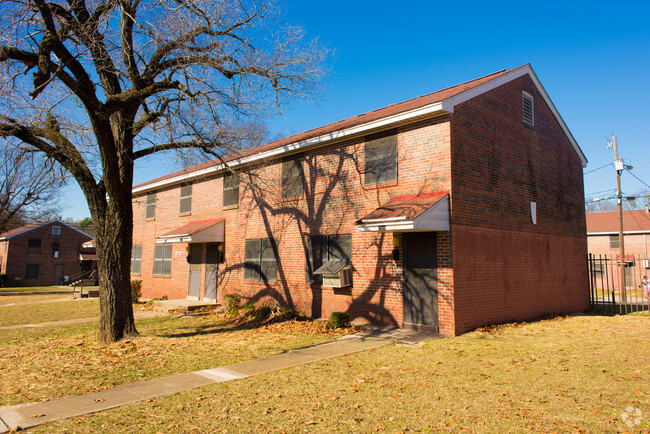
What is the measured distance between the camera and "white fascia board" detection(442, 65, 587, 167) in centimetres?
1008

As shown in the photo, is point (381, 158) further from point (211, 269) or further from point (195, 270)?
point (195, 270)

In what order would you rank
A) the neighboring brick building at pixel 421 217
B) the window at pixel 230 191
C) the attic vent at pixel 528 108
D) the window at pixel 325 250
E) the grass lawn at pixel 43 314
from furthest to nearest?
the window at pixel 230 191
the grass lawn at pixel 43 314
the attic vent at pixel 528 108
the window at pixel 325 250
the neighboring brick building at pixel 421 217

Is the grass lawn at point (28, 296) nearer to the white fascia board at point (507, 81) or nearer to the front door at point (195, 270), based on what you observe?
the front door at point (195, 270)

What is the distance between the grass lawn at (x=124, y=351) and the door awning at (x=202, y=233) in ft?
12.1

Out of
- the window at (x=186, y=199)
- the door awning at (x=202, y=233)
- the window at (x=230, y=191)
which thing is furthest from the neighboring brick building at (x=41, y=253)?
the window at (x=230, y=191)

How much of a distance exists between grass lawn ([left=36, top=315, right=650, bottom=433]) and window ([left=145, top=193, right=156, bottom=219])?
17030 mm

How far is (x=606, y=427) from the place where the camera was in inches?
173

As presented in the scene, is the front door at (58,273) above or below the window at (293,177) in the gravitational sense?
below

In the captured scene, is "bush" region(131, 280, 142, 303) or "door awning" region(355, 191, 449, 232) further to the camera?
"bush" region(131, 280, 142, 303)

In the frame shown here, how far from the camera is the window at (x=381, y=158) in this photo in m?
11.1

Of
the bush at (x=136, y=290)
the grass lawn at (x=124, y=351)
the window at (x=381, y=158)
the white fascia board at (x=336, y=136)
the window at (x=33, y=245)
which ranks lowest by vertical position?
the grass lawn at (x=124, y=351)

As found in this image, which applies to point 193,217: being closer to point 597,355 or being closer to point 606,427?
point 597,355

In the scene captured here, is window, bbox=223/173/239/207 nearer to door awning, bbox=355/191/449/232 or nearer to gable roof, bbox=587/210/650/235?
door awning, bbox=355/191/449/232

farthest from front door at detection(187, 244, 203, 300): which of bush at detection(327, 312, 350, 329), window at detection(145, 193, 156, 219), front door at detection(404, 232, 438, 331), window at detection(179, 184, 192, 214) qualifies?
front door at detection(404, 232, 438, 331)
